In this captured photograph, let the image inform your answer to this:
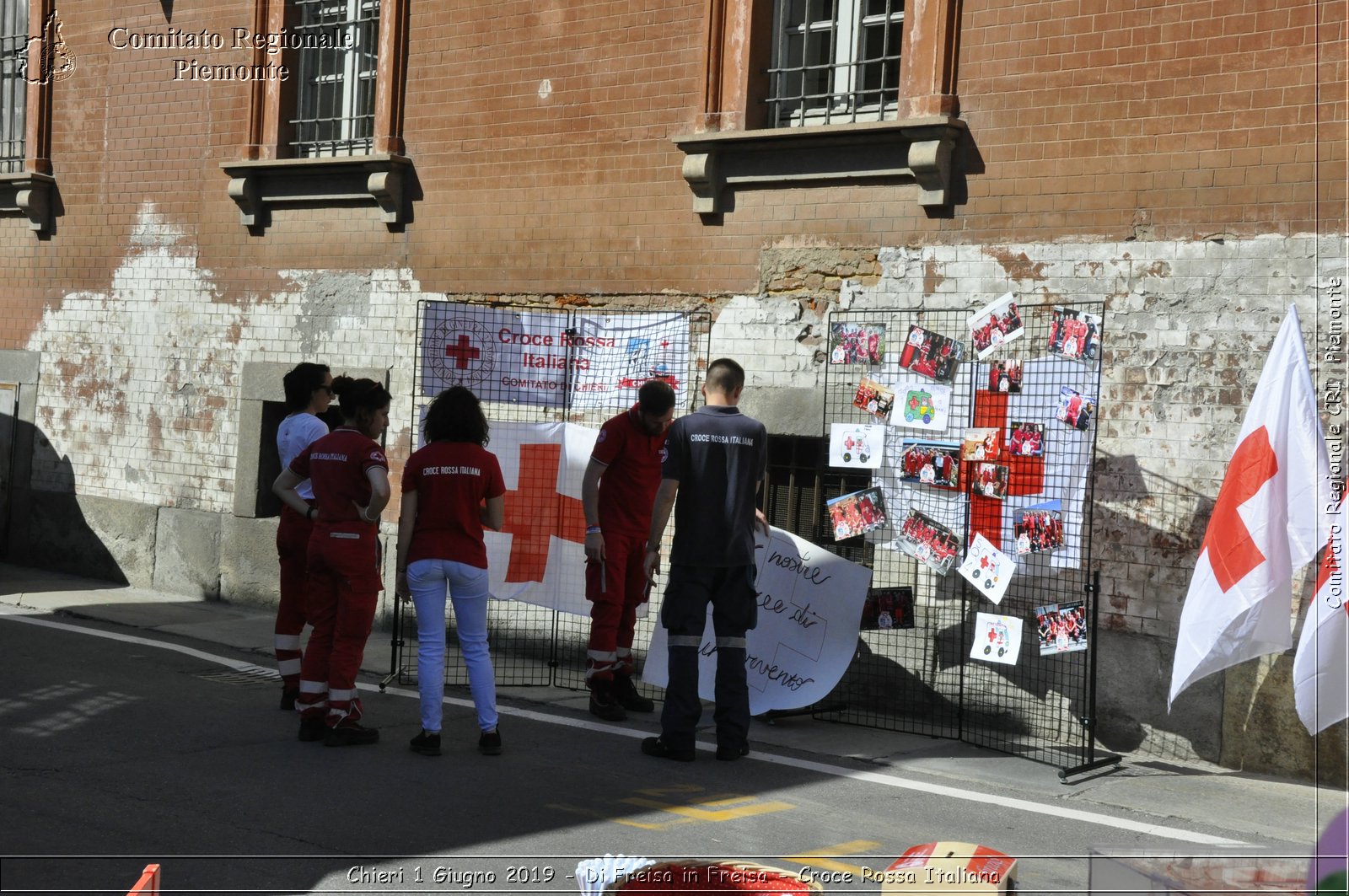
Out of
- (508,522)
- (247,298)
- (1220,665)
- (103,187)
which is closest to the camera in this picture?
(1220,665)

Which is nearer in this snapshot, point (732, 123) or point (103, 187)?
point (732, 123)

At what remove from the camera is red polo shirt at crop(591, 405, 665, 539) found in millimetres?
8336

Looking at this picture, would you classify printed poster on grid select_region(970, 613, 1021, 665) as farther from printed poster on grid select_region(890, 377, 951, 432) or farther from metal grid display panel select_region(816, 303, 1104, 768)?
printed poster on grid select_region(890, 377, 951, 432)

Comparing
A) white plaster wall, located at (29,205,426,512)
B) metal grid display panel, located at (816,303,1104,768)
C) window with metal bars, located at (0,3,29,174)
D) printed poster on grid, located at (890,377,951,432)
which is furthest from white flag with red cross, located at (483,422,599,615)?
window with metal bars, located at (0,3,29,174)

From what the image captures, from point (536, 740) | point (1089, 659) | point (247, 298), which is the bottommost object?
point (536, 740)

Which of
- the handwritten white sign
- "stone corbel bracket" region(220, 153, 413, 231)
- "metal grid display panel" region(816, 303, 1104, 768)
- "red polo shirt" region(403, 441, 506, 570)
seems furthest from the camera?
"stone corbel bracket" region(220, 153, 413, 231)

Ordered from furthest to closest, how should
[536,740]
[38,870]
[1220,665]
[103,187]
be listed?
[103,187] → [536,740] → [1220,665] → [38,870]

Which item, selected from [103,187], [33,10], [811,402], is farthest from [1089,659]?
[33,10]

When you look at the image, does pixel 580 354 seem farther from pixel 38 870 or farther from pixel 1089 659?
pixel 38 870

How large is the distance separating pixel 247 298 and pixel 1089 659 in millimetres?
8673

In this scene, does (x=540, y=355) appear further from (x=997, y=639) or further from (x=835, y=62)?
(x=997, y=639)

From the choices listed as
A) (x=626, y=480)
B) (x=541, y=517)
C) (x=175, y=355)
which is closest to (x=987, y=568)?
(x=626, y=480)

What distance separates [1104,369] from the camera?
8.13 metres

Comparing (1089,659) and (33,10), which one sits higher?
(33,10)
